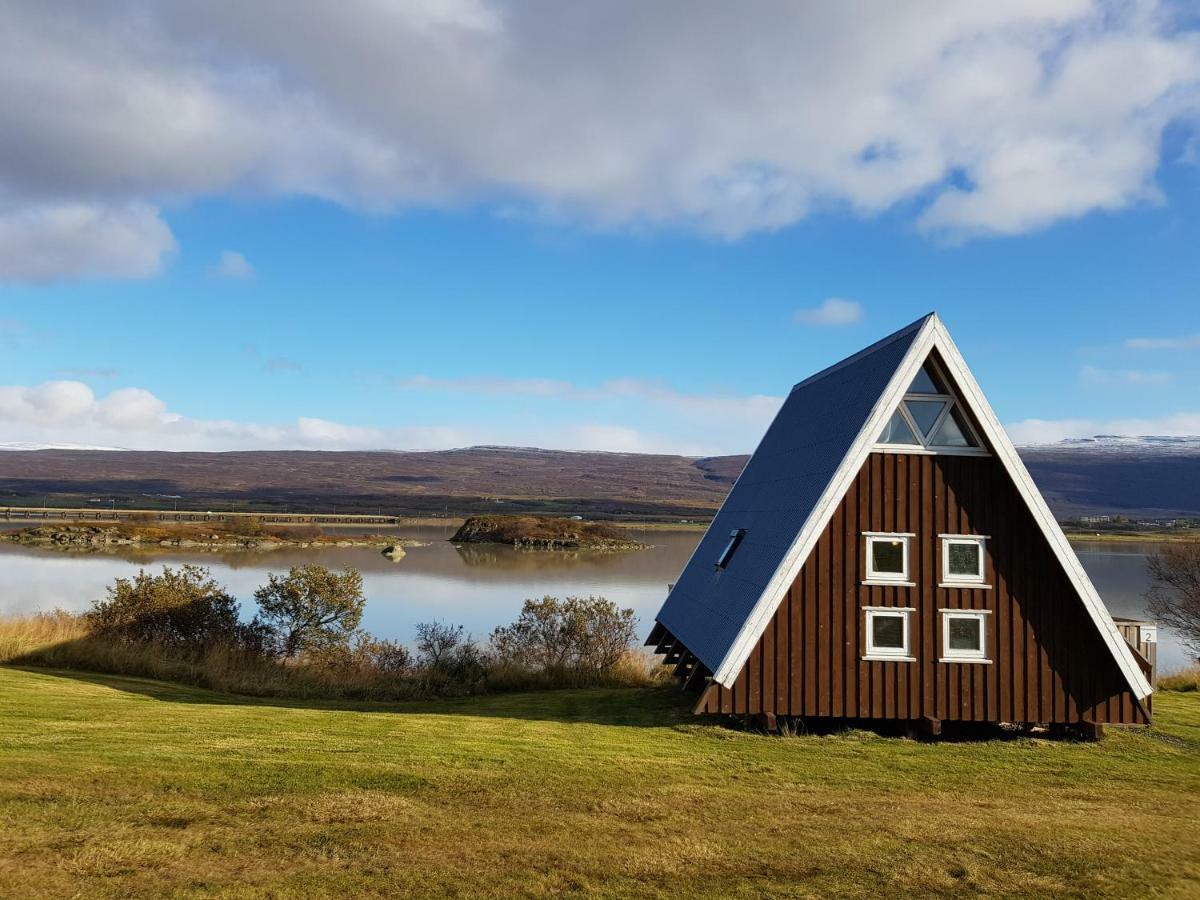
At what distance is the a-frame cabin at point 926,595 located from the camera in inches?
541

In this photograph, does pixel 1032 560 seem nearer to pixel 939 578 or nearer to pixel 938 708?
pixel 939 578

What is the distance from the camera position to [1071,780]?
11.9m

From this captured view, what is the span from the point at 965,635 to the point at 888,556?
168 cm

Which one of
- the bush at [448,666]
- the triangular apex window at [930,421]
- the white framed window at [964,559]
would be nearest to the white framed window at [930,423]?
the triangular apex window at [930,421]

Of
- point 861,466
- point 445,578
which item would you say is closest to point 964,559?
point 861,466

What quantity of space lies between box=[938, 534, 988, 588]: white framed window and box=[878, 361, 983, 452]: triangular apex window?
1.42 metres

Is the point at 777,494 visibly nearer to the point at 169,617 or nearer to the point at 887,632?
the point at 887,632

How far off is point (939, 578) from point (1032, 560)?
1.49 metres

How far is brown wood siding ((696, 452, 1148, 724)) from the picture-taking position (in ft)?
45.1

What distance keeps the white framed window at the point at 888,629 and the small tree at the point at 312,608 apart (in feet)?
45.9

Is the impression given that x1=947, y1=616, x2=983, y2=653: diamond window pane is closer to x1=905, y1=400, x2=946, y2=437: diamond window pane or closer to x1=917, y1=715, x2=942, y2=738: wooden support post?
x1=917, y1=715, x2=942, y2=738: wooden support post

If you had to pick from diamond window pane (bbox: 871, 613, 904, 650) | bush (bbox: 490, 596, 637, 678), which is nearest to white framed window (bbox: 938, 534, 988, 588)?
diamond window pane (bbox: 871, 613, 904, 650)

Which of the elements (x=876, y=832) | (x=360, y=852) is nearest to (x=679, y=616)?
(x=876, y=832)

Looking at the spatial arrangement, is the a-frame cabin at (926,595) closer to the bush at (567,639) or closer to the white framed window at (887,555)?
the white framed window at (887,555)
